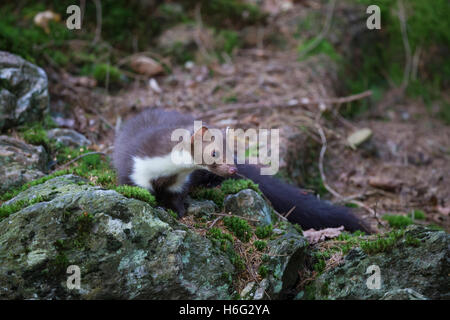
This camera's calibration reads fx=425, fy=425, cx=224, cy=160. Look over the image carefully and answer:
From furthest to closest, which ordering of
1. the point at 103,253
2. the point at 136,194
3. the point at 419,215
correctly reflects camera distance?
the point at 419,215
the point at 136,194
the point at 103,253

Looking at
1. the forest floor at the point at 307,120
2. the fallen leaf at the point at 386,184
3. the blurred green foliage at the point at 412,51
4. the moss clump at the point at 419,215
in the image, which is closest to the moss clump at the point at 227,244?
the forest floor at the point at 307,120

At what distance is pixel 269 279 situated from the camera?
3.06 meters

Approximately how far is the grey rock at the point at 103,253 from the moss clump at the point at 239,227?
504mm

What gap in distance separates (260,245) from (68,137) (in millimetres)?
2978

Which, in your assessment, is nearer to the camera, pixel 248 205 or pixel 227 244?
pixel 227 244

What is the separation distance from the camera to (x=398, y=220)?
5.14 metres

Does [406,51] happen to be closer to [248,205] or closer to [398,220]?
[398,220]

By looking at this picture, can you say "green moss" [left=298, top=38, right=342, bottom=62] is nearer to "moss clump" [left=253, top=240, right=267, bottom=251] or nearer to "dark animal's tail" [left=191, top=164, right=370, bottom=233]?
"dark animal's tail" [left=191, top=164, right=370, bottom=233]

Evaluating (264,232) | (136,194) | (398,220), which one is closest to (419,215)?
(398,220)

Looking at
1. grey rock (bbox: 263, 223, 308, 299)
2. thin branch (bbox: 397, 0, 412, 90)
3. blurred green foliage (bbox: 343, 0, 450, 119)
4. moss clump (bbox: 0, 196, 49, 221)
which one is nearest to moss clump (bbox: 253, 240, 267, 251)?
grey rock (bbox: 263, 223, 308, 299)
